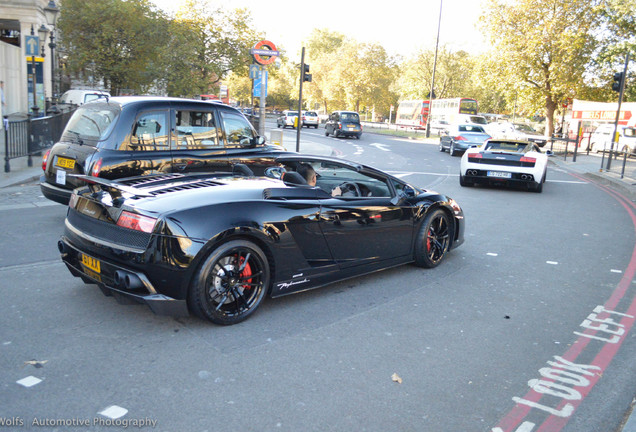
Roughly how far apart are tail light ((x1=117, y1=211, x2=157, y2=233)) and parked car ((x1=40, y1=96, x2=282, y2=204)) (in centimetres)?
261

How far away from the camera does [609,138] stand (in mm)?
29891

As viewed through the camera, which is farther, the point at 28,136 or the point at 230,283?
the point at 28,136

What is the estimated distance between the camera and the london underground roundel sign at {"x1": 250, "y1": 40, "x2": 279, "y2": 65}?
551 inches

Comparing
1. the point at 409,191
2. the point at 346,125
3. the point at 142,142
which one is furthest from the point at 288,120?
the point at 409,191

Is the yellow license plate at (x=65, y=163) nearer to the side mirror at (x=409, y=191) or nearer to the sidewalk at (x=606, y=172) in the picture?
the side mirror at (x=409, y=191)

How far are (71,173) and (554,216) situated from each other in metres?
8.38

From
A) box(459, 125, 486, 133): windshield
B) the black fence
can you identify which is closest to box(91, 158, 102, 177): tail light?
the black fence

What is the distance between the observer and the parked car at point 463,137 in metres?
24.6

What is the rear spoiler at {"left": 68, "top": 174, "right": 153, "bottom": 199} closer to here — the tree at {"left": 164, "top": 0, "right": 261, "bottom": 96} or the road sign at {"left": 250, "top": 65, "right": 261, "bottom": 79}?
the road sign at {"left": 250, "top": 65, "right": 261, "bottom": 79}

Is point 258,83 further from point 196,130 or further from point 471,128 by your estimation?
point 471,128

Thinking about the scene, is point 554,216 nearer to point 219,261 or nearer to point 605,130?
point 219,261

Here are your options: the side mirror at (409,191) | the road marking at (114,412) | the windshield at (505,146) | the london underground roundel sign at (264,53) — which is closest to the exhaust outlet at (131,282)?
the road marking at (114,412)

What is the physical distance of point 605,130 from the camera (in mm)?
30656

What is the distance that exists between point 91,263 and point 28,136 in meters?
10.0
